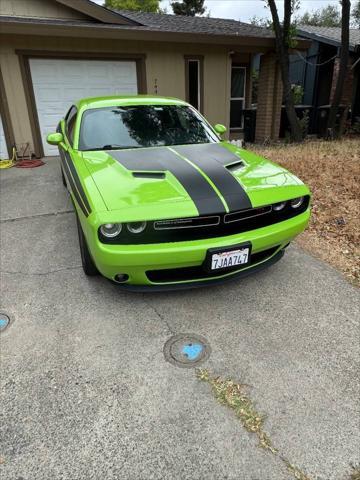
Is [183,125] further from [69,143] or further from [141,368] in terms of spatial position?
[141,368]

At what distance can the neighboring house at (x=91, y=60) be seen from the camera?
8.00 meters

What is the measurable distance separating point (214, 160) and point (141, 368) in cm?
184

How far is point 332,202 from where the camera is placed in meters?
4.89

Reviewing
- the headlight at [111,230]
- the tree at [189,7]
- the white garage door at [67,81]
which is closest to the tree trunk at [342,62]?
the white garage door at [67,81]

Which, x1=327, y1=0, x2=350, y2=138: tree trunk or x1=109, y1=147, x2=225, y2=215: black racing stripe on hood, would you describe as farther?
x1=327, y1=0, x2=350, y2=138: tree trunk

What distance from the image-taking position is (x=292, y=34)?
9250 millimetres

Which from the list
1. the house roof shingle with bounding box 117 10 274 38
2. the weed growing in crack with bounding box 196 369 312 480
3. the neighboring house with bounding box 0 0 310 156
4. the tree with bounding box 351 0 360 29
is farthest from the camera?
the tree with bounding box 351 0 360 29

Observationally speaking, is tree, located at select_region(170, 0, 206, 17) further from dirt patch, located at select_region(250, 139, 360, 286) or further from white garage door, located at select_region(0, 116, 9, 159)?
dirt patch, located at select_region(250, 139, 360, 286)

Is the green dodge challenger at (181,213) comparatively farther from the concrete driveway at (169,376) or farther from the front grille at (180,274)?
the concrete driveway at (169,376)

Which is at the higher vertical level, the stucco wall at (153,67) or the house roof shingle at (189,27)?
the house roof shingle at (189,27)

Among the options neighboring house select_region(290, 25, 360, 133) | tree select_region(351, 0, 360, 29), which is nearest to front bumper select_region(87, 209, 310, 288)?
neighboring house select_region(290, 25, 360, 133)

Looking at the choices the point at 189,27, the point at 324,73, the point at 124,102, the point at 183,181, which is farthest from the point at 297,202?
the point at 324,73

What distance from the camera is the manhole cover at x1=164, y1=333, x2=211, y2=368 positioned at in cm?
228

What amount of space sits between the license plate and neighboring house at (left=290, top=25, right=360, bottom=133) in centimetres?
1126
